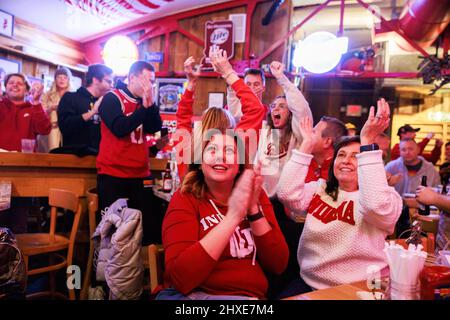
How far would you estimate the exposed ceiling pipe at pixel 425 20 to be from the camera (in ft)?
12.2

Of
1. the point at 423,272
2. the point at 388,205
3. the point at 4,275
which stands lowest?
the point at 4,275

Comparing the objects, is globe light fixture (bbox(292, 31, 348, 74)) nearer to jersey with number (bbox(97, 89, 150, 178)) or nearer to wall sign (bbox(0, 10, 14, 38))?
jersey with number (bbox(97, 89, 150, 178))

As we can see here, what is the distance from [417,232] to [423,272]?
42 centimetres

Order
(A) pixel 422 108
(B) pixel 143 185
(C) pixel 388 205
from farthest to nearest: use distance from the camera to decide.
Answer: (A) pixel 422 108, (B) pixel 143 185, (C) pixel 388 205

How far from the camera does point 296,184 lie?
1567mm

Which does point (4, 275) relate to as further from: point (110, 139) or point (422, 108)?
point (422, 108)

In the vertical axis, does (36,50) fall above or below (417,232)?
above

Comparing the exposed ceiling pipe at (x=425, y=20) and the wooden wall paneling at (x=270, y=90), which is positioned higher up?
the exposed ceiling pipe at (x=425, y=20)

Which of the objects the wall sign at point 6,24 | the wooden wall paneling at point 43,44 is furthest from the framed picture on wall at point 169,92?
the wall sign at point 6,24

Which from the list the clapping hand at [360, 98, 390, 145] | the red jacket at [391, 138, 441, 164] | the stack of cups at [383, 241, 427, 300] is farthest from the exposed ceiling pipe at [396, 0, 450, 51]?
the stack of cups at [383, 241, 427, 300]

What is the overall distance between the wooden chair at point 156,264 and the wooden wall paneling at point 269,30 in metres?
4.74

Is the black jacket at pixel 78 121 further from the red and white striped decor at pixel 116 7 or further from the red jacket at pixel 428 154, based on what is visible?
the red jacket at pixel 428 154
